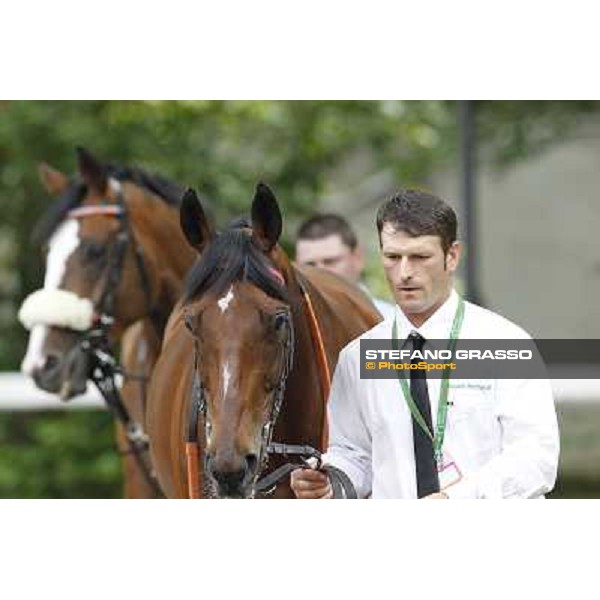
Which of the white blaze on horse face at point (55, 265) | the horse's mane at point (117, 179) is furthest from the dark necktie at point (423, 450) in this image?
the horse's mane at point (117, 179)

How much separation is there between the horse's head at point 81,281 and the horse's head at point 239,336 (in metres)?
1.46

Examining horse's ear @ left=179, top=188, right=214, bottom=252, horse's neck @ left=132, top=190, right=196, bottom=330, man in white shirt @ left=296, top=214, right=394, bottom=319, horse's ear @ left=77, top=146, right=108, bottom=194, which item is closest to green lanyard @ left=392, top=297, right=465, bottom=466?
horse's ear @ left=179, top=188, right=214, bottom=252

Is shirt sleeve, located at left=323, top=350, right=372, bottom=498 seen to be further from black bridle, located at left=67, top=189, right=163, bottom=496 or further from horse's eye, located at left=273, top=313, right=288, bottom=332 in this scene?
black bridle, located at left=67, top=189, right=163, bottom=496

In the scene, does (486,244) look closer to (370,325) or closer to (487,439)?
(370,325)

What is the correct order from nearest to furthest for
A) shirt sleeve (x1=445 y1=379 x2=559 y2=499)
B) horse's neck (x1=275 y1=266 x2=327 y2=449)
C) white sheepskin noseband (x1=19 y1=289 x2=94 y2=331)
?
shirt sleeve (x1=445 y1=379 x2=559 y2=499) < horse's neck (x1=275 y1=266 x2=327 y2=449) < white sheepskin noseband (x1=19 y1=289 x2=94 y2=331)

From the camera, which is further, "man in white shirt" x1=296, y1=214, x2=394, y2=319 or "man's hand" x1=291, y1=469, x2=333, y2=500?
"man in white shirt" x1=296, y1=214, x2=394, y2=319

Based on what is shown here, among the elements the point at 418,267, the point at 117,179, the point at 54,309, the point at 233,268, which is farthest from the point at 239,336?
the point at 117,179

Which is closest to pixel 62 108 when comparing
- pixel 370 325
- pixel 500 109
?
pixel 500 109

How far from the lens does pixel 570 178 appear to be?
322 inches

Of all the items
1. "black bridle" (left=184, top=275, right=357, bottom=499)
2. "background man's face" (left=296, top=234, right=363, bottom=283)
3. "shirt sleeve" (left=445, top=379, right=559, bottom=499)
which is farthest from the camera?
→ "background man's face" (left=296, top=234, right=363, bottom=283)

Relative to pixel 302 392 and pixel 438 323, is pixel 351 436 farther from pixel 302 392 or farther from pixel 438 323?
pixel 438 323

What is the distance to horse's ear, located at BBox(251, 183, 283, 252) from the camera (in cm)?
270
